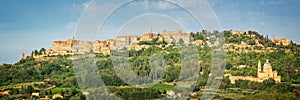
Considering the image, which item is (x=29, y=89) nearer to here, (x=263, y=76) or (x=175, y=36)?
(x=263, y=76)

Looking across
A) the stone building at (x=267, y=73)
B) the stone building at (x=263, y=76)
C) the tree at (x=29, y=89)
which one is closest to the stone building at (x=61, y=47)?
the tree at (x=29, y=89)

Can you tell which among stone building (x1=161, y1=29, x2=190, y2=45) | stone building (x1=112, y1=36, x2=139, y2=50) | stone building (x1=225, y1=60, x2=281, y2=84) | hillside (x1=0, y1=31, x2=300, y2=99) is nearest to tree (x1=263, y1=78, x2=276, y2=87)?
hillside (x1=0, y1=31, x2=300, y2=99)

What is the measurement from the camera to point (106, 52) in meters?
24.1

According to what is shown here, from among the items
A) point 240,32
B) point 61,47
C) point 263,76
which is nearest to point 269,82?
point 263,76

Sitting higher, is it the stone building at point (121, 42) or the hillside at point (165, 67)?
the stone building at point (121, 42)

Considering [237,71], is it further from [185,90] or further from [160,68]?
[185,90]

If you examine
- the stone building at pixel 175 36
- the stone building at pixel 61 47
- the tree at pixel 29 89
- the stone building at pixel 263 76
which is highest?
the stone building at pixel 175 36

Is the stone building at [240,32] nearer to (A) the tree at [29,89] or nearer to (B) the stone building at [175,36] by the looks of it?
(B) the stone building at [175,36]

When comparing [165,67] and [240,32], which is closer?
[165,67]

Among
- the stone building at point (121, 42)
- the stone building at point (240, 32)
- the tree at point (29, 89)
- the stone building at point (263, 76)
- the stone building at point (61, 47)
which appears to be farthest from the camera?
the stone building at point (240, 32)

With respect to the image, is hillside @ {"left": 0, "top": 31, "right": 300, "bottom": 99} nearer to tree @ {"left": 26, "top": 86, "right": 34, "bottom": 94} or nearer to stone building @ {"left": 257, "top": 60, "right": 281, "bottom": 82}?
tree @ {"left": 26, "top": 86, "right": 34, "bottom": 94}

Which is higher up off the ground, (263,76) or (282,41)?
(282,41)

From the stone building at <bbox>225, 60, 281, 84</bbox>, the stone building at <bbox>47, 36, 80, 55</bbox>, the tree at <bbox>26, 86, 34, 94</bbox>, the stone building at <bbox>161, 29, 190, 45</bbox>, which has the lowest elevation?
the tree at <bbox>26, 86, 34, 94</bbox>

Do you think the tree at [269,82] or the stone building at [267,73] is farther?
the stone building at [267,73]
